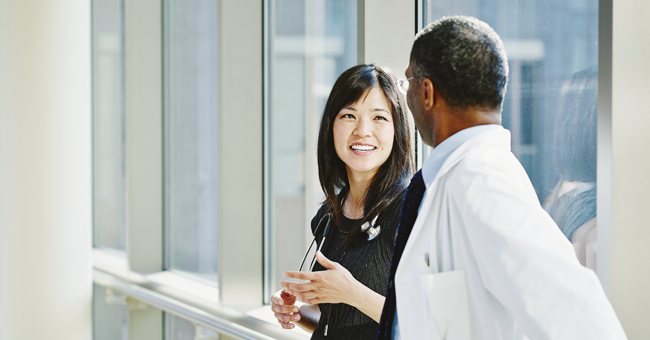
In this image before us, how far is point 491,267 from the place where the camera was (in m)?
0.88

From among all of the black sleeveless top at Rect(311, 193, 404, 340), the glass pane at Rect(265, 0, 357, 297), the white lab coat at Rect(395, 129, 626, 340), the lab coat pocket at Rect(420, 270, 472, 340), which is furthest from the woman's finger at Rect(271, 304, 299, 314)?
the glass pane at Rect(265, 0, 357, 297)

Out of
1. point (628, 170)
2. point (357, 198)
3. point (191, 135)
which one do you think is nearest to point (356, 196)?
point (357, 198)

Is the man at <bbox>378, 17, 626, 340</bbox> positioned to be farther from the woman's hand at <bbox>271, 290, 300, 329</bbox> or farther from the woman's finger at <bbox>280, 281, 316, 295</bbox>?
the woman's hand at <bbox>271, 290, 300, 329</bbox>

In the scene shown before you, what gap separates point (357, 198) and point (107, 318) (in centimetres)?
451

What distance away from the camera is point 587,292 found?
83 centimetres

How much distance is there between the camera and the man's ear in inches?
42.2

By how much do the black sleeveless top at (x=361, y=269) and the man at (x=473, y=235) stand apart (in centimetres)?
52

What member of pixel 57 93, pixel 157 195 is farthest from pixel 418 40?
pixel 157 195

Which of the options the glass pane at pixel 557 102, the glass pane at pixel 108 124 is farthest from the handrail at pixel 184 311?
the glass pane at pixel 557 102

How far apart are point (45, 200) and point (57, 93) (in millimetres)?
721

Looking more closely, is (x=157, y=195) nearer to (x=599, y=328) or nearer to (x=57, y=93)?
(x=57, y=93)

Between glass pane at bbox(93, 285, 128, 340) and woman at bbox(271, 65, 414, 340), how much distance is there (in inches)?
151

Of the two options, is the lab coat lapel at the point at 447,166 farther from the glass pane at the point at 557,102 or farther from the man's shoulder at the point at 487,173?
the glass pane at the point at 557,102

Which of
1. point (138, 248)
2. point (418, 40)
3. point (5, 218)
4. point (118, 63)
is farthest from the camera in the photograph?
point (118, 63)
